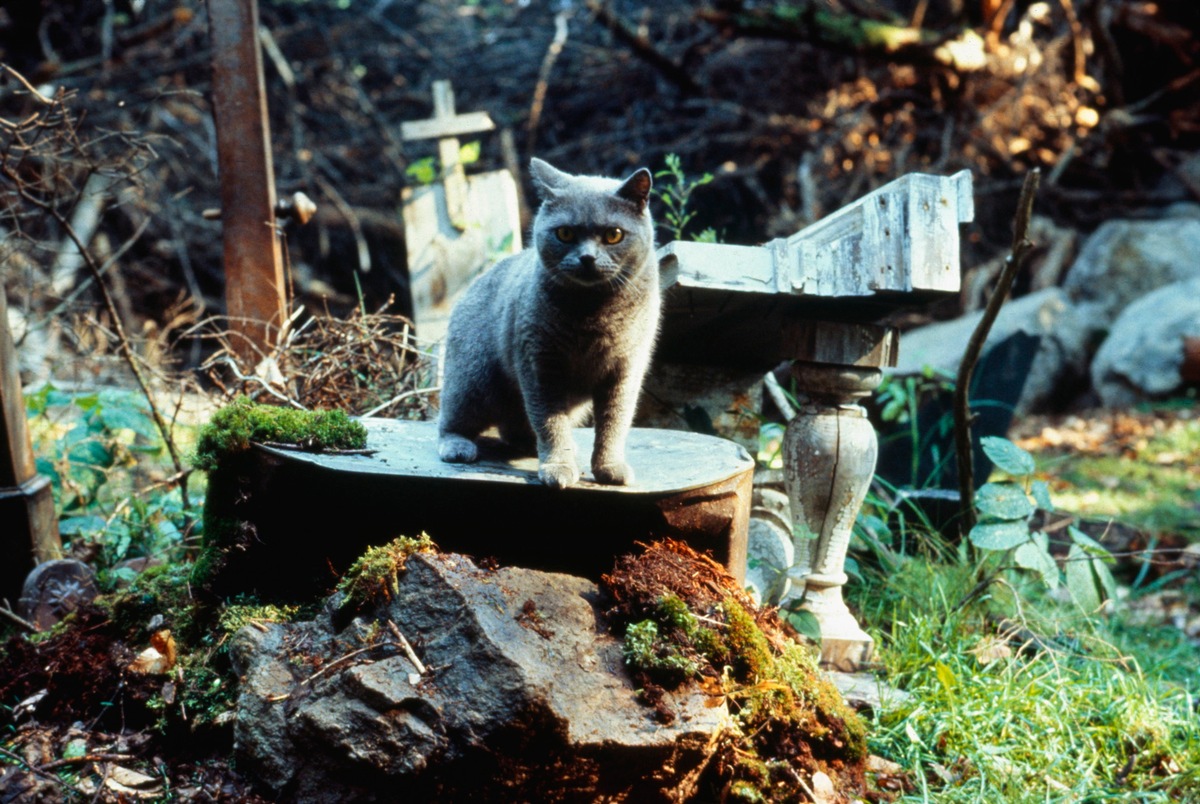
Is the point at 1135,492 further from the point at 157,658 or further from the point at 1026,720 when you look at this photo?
the point at 157,658

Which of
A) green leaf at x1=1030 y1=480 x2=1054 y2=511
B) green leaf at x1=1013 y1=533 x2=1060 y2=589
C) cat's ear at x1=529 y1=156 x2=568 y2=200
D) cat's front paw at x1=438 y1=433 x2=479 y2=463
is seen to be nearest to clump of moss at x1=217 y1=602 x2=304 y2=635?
cat's front paw at x1=438 y1=433 x2=479 y2=463

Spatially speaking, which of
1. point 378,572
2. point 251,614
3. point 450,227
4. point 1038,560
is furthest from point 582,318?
point 450,227

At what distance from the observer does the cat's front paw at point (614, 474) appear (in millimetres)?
2275

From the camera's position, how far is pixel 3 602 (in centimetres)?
290

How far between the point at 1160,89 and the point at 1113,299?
1.79 meters

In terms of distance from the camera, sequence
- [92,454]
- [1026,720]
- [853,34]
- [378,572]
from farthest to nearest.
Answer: [853,34] → [92,454] → [1026,720] → [378,572]

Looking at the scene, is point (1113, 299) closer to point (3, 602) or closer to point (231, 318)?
point (231, 318)

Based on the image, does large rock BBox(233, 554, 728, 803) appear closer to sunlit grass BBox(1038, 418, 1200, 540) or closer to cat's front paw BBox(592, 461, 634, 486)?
cat's front paw BBox(592, 461, 634, 486)

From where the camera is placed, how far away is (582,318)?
7.78 ft

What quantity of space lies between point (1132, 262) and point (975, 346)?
217 inches

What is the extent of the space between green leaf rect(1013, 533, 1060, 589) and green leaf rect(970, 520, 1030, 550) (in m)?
0.03

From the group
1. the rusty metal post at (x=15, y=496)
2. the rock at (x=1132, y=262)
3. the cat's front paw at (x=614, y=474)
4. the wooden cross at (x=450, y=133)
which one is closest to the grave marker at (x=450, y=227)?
the wooden cross at (x=450, y=133)

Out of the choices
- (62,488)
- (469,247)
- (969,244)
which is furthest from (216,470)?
(969,244)

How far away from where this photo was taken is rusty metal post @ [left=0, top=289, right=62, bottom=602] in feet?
9.60
